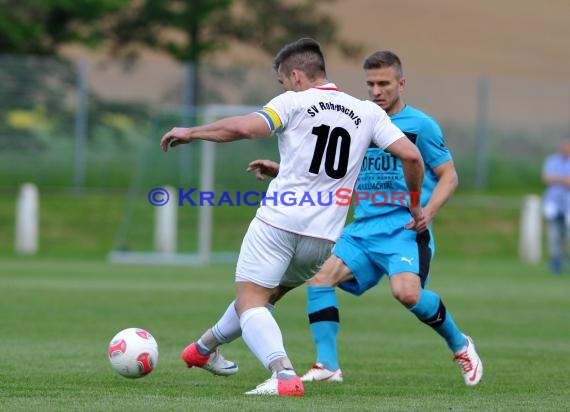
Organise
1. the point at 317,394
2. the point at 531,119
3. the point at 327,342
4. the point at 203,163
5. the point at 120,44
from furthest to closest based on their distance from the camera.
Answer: the point at 120,44
the point at 531,119
the point at 203,163
the point at 327,342
the point at 317,394

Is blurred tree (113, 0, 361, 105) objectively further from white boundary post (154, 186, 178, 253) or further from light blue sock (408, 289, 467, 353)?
light blue sock (408, 289, 467, 353)

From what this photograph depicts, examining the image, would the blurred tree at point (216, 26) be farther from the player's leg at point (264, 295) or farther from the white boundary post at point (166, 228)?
the player's leg at point (264, 295)

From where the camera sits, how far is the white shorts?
24.7ft

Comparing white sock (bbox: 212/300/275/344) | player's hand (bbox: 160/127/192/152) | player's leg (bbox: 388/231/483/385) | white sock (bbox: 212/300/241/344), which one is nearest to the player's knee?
player's leg (bbox: 388/231/483/385)

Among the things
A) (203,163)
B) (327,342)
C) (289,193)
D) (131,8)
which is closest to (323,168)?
(289,193)

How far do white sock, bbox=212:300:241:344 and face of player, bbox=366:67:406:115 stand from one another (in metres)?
1.89

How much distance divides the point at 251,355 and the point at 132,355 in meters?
2.83

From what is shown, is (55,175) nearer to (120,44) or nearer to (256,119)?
(120,44)

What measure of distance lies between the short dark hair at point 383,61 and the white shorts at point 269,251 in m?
1.67

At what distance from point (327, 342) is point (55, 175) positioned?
24614mm

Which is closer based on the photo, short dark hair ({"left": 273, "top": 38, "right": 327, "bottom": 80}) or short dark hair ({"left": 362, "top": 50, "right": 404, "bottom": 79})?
short dark hair ({"left": 273, "top": 38, "right": 327, "bottom": 80})

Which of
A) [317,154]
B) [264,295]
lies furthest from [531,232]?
[317,154]

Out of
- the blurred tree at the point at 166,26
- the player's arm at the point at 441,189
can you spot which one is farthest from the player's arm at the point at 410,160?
the blurred tree at the point at 166,26

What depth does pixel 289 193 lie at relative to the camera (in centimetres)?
752
